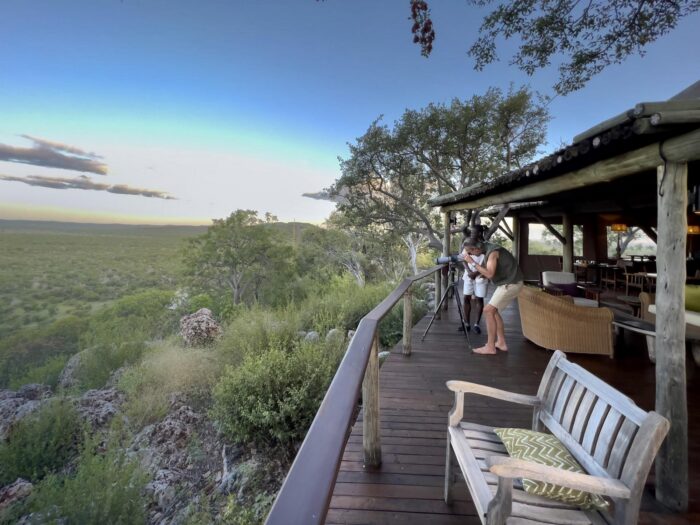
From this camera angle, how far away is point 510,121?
44.3 feet

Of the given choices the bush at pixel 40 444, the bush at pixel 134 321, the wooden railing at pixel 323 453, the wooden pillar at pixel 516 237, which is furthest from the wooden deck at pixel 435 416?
the bush at pixel 134 321

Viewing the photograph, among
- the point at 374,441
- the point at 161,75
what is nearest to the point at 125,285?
the point at 161,75

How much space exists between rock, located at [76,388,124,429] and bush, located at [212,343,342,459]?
371 centimetres

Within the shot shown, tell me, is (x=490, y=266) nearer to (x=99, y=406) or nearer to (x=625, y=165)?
(x=625, y=165)

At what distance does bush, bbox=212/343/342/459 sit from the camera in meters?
4.27

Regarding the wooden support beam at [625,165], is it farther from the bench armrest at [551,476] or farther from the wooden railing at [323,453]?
the wooden railing at [323,453]

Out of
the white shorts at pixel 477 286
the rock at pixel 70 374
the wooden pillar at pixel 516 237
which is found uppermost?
the wooden pillar at pixel 516 237

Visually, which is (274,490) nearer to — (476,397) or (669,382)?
(476,397)

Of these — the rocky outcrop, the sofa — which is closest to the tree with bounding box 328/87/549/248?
the sofa

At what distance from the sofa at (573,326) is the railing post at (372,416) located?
317 cm

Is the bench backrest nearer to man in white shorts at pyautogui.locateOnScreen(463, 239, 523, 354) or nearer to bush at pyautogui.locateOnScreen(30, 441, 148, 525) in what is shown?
man in white shorts at pyautogui.locateOnScreen(463, 239, 523, 354)

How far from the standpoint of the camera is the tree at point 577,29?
221 inches

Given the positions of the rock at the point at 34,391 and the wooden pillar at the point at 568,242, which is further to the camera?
the rock at the point at 34,391

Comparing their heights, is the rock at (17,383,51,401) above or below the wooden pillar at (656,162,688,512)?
below
